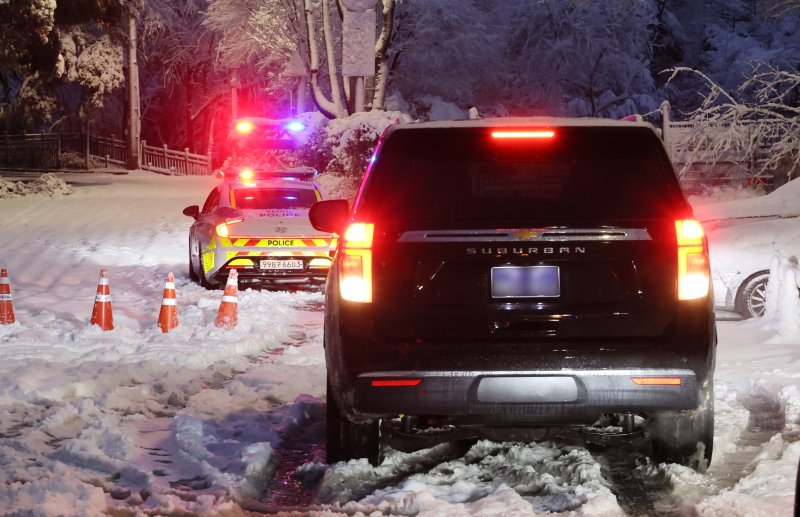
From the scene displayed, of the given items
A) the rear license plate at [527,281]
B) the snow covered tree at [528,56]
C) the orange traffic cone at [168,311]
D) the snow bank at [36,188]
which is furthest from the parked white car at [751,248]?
the snow covered tree at [528,56]

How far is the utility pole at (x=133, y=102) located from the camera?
143 ft

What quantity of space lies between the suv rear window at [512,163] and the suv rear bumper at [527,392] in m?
0.76

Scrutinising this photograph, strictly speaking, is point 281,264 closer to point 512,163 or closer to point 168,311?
point 168,311

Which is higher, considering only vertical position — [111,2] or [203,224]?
[111,2]

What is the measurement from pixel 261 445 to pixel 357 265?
5.04ft

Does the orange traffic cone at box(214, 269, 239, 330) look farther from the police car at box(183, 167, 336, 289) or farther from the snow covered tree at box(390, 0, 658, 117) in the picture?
the snow covered tree at box(390, 0, 658, 117)

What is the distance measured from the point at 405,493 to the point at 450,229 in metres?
1.26

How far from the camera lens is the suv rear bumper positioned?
5.18m

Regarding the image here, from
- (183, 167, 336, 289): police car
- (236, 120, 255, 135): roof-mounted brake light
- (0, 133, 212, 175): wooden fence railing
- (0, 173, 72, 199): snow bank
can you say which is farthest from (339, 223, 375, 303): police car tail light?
(0, 133, 212, 175): wooden fence railing

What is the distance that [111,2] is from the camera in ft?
106

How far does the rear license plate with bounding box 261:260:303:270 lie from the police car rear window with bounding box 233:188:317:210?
1015 millimetres

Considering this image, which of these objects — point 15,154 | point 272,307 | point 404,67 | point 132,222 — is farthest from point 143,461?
point 15,154

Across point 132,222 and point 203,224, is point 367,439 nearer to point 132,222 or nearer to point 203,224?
point 203,224

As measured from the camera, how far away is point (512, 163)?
564 cm
